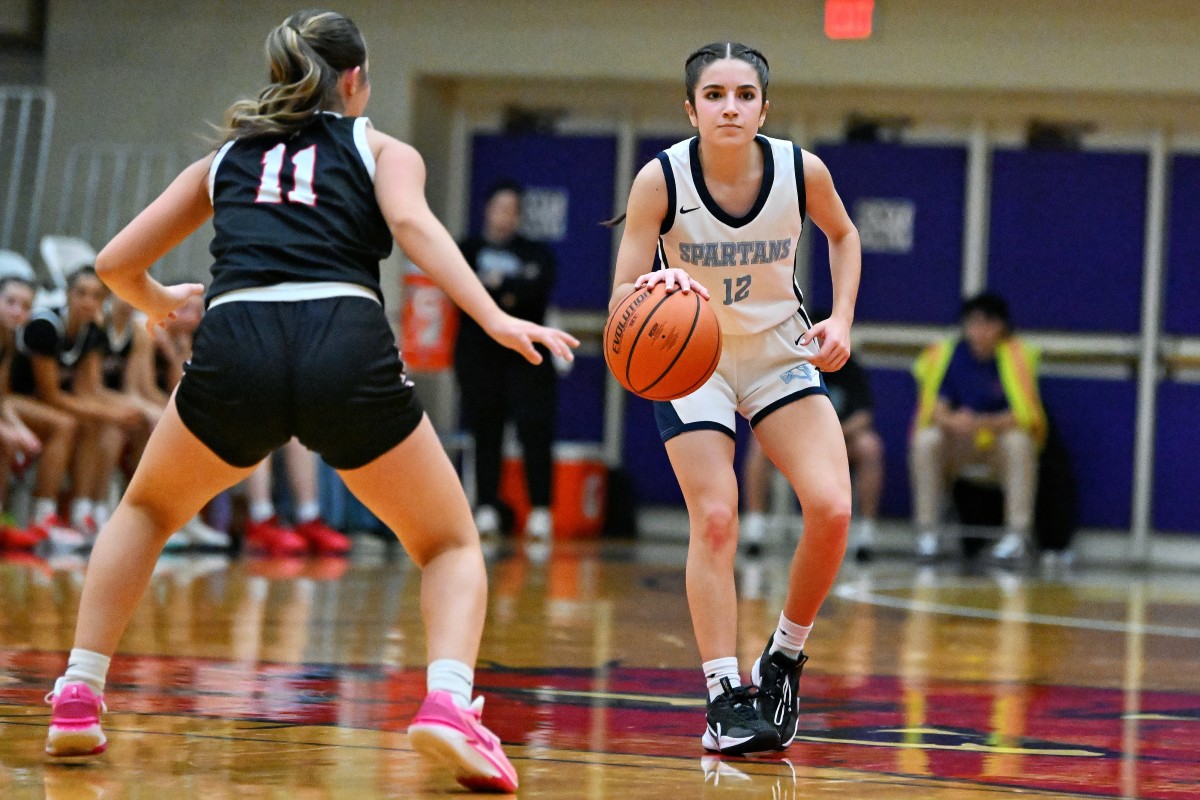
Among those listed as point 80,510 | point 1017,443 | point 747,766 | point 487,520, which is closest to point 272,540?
point 80,510

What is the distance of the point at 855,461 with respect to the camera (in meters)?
10.5

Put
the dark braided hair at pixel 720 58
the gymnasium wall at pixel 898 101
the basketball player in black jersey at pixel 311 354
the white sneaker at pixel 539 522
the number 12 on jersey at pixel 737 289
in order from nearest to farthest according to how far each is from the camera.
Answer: the basketball player in black jersey at pixel 311 354 → the dark braided hair at pixel 720 58 → the number 12 on jersey at pixel 737 289 → the white sneaker at pixel 539 522 → the gymnasium wall at pixel 898 101

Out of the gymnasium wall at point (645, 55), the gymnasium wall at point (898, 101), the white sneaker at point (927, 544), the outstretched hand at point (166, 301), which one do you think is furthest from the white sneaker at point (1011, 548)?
the outstretched hand at point (166, 301)

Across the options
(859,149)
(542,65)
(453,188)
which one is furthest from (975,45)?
(453,188)

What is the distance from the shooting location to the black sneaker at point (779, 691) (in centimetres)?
350

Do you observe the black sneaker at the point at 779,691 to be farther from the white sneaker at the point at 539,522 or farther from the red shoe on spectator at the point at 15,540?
the white sneaker at the point at 539,522

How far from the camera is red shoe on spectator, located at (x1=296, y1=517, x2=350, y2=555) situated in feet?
29.5

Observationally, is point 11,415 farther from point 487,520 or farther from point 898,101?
point 898,101

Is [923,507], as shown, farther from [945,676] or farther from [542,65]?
Result: [945,676]

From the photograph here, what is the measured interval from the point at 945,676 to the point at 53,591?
3280 mm

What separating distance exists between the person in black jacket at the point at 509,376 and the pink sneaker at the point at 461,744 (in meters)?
6.81

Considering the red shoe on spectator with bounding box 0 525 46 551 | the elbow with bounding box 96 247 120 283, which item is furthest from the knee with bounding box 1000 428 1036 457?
the elbow with bounding box 96 247 120 283

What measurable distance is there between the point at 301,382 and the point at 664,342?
0.85 m

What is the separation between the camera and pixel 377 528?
32.2 ft
